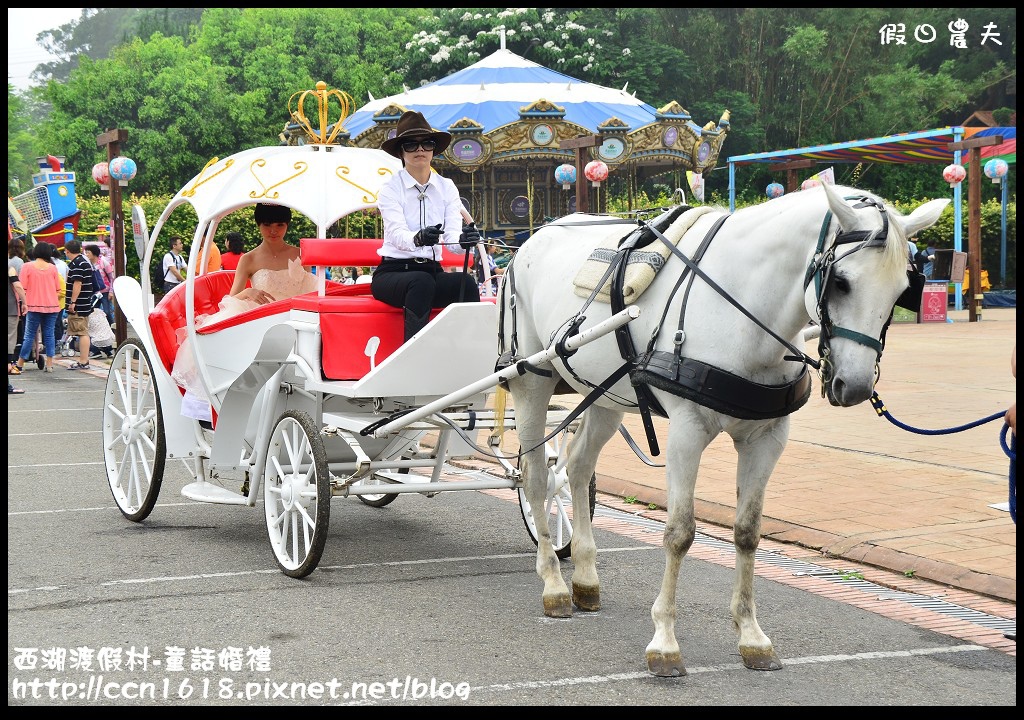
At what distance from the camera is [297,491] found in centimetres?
596

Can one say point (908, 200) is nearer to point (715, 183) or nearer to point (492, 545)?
point (715, 183)

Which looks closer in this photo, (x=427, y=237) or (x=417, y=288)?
(x=427, y=237)

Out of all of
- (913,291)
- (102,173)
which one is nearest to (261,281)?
(913,291)

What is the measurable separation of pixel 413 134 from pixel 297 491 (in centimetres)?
197

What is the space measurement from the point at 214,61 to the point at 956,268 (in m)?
47.4

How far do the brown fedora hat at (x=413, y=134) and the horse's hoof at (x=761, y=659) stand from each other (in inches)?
123

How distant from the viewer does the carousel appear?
1091 inches

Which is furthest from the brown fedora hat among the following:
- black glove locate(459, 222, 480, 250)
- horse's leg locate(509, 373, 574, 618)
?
horse's leg locate(509, 373, 574, 618)

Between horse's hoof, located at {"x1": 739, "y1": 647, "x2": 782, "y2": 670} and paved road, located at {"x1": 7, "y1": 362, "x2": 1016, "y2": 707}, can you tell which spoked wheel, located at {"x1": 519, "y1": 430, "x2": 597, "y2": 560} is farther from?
horse's hoof, located at {"x1": 739, "y1": 647, "x2": 782, "y2": 670}

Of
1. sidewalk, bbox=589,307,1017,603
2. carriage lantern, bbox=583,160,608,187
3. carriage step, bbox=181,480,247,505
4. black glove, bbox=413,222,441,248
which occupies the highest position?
carriage lantern, bbox=583,160,608,187

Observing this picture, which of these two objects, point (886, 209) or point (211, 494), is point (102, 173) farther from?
point (886, 209)

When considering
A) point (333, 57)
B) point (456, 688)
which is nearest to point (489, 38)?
point (333, 57)

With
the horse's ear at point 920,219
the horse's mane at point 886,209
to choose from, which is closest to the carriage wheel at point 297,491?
the horse's mane at point 886,209

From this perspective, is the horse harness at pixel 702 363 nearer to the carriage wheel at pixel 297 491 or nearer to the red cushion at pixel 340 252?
the carriage wheel at pixel 297 491
